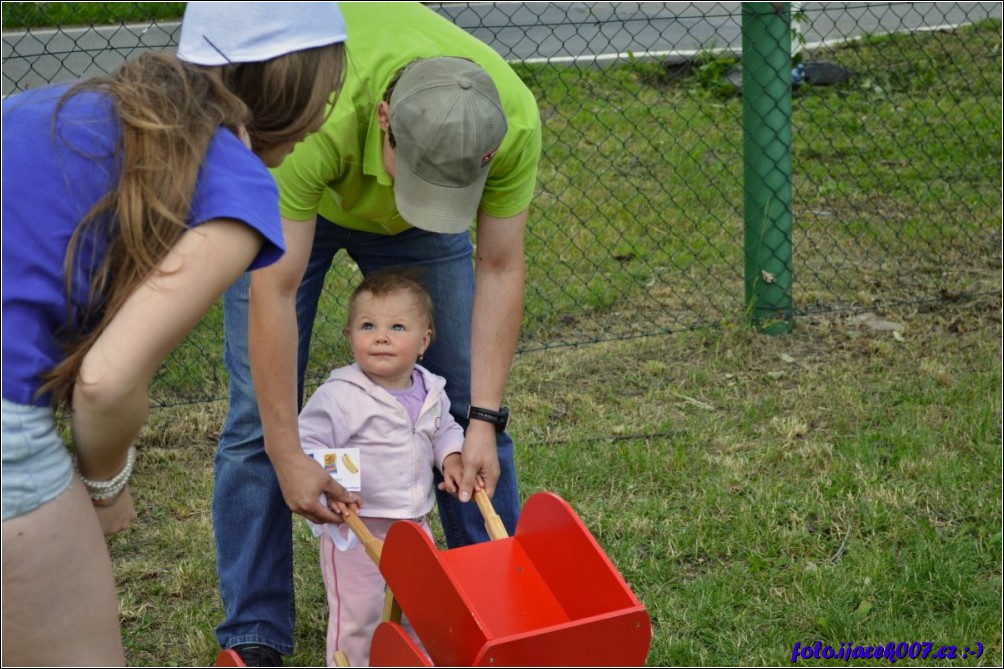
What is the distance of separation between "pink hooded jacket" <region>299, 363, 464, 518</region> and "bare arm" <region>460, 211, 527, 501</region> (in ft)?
0.34

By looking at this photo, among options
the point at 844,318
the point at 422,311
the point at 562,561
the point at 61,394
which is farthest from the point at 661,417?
the point at 61,394

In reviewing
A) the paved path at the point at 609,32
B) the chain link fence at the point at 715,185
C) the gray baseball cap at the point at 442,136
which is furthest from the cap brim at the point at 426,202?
the paved path at the point at 609,32

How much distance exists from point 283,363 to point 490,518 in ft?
1.77

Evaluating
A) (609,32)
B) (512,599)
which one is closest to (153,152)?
(512,599)

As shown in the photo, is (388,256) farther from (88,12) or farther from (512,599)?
(88,12)

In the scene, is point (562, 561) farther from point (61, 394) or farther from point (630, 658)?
point (61, 394)

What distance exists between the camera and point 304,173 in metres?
2.24

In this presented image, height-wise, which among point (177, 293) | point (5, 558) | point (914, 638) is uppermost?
point (177, 293)

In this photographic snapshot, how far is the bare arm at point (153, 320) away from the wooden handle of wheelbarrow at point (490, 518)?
1.04 m

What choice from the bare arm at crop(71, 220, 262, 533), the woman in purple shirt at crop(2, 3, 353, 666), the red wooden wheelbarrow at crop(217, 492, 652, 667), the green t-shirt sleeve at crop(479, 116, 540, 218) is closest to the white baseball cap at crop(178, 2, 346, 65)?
the woman in purple shirt at crop(2, 3, 353, 666)

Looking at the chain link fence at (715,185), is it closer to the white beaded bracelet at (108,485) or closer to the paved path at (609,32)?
the paved path at (609,32)

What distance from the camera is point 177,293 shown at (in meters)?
1.44

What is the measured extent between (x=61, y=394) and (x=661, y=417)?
2.79 metres

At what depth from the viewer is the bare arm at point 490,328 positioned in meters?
2.56
